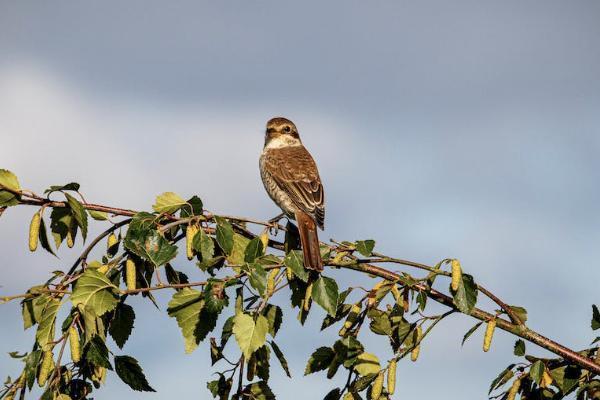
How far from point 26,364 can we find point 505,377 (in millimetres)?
2773

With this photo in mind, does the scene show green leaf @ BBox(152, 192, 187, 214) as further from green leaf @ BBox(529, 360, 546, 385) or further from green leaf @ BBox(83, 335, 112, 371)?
green leaf @ BBox(529, 360, 546, 385)

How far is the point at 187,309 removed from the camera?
4.18 metres

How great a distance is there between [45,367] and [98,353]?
265mm

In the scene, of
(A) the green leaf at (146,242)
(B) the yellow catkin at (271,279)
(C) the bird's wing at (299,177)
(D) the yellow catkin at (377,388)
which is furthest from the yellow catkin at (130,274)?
(C) the bird's wing at (299,177)

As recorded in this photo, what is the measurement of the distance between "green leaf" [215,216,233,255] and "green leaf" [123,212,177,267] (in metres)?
0.25

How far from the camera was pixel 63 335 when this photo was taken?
402 cm

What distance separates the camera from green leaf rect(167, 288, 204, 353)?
4.16m

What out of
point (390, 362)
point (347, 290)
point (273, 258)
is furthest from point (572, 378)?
point (273, 258)

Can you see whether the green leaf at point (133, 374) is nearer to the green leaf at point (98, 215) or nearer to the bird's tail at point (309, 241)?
the green leaf at point (98, 215)

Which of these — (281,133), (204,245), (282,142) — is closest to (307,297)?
(204,245)

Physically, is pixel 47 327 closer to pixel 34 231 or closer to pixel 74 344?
pixel 74 344

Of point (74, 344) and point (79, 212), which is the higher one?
point (79, 212)

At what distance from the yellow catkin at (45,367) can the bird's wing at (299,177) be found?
13.1ft

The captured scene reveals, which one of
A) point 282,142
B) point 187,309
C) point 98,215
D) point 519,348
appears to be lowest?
point 519,348
